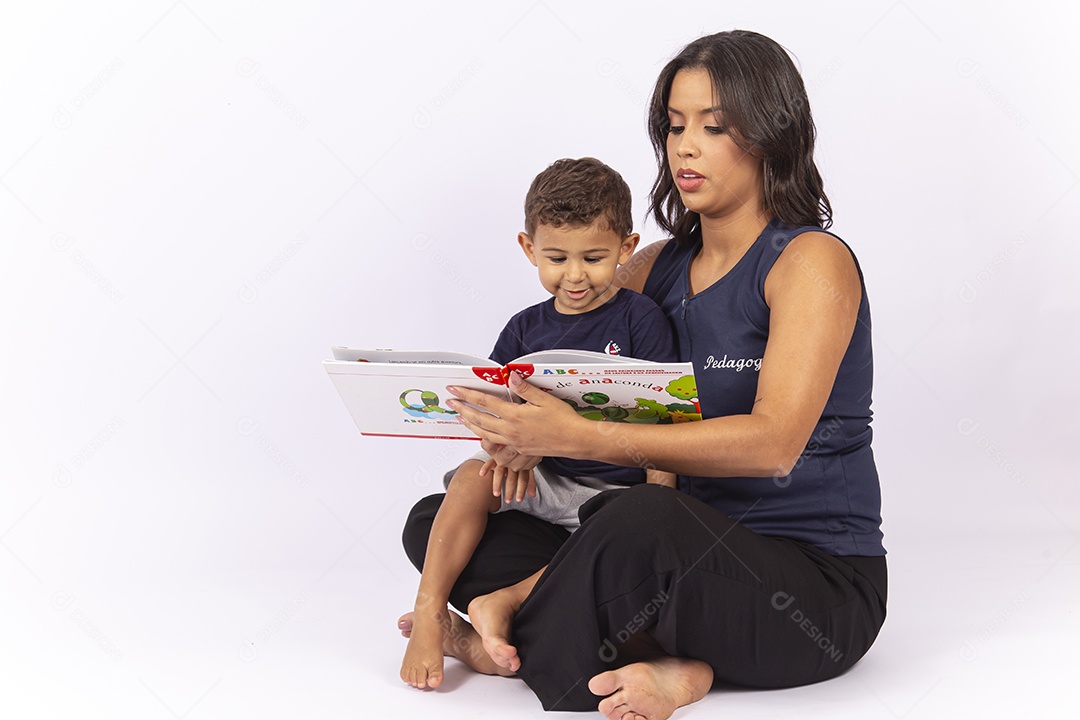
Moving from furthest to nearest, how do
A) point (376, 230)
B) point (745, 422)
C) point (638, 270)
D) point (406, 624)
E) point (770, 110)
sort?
point (376, 230) → point (638, 270) → point (406, 624) → point (770, 110) → point (745, 422)

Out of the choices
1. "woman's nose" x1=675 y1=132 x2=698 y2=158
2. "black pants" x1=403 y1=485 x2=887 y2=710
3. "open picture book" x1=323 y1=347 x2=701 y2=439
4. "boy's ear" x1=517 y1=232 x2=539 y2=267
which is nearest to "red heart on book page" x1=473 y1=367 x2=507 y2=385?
"open picture book" x1=323 y1=347 x2=701 y2=439

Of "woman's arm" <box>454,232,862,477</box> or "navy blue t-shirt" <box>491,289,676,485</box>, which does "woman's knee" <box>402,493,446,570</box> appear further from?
"woman's arm" <box>454,232,862,477</box>

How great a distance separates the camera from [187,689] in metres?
2.43

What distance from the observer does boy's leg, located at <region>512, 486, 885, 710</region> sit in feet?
6.98

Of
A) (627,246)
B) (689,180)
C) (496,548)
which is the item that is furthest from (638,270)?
(496,548)

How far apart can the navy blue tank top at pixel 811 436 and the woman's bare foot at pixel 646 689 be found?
0.39 metres

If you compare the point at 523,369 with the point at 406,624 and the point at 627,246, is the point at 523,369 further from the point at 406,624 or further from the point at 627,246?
the point at 406,624

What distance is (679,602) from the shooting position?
2.14 meters

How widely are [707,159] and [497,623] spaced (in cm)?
107

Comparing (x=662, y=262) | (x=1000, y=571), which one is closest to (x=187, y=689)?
(x=662, y=262)

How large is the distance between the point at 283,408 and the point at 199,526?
47 cm

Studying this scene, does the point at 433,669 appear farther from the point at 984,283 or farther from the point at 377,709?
the point at 984,283

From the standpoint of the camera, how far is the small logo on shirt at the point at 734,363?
245cm

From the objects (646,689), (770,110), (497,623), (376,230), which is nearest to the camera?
(646,689)
